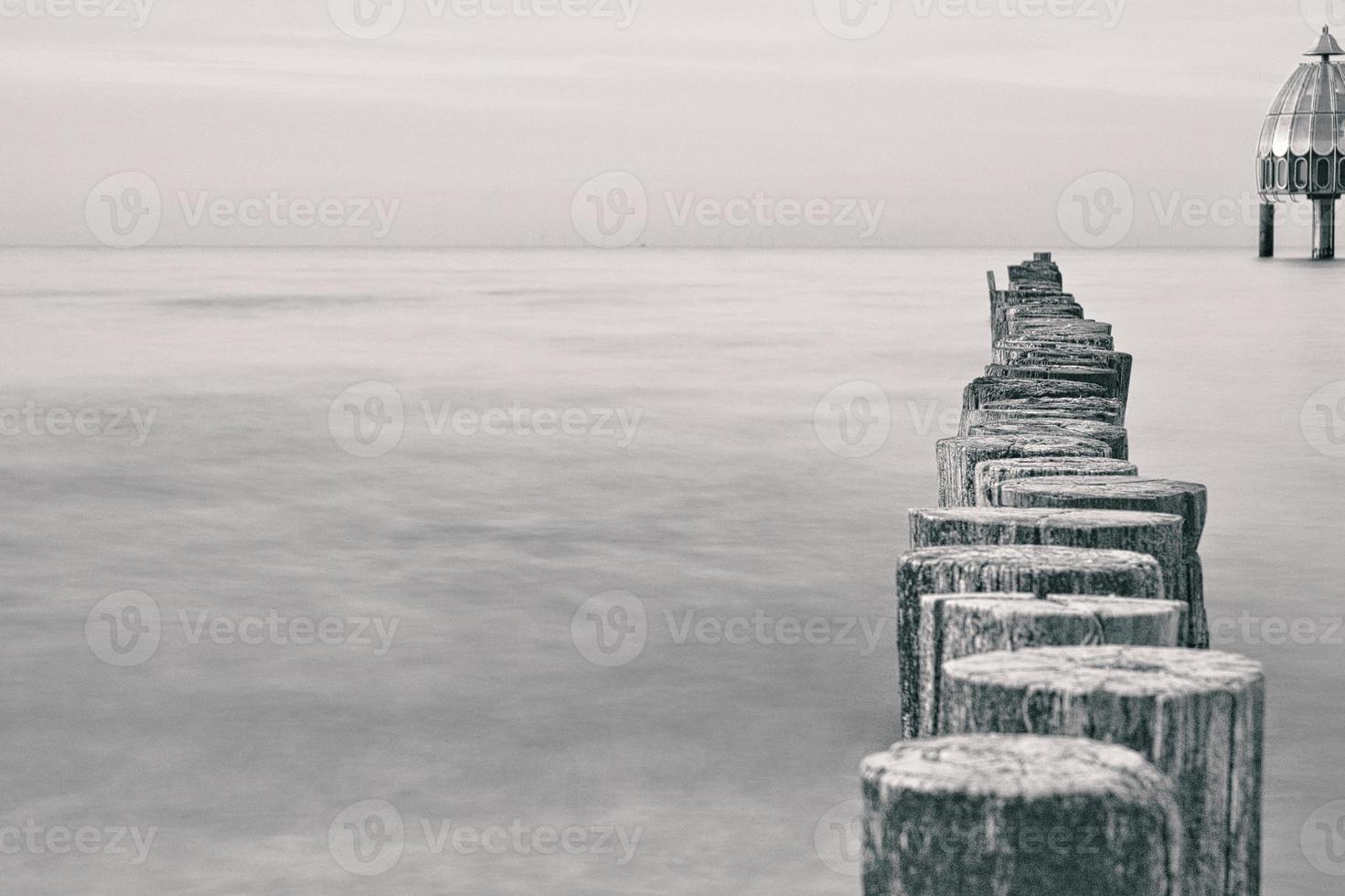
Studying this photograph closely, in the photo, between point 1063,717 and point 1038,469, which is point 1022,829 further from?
point 1038,469

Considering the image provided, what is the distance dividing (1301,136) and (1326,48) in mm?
2397

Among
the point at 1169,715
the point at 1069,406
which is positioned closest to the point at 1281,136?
the point at 1069,406

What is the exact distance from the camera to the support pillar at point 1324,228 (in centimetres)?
4969

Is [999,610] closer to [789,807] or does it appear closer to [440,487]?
[789,807]

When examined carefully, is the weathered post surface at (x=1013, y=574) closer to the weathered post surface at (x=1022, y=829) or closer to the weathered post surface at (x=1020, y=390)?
the weathered post surface at (x=1022, y=829)

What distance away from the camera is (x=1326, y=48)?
45281 millimetres

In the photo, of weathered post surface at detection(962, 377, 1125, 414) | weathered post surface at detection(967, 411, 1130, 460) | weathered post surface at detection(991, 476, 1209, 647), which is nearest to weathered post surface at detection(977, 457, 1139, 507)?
weathered post surface at detection(991, 476, 1209, 647)

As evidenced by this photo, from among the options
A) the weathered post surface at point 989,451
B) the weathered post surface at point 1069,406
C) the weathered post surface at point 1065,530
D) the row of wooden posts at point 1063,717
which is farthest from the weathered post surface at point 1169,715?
the weathered post surface at point 1069,406

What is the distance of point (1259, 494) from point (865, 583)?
3.62 m

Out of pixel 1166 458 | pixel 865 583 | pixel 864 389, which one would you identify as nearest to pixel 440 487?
pixel 865 583

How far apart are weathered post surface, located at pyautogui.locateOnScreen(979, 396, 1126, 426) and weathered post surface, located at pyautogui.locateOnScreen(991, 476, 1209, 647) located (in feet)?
5.31

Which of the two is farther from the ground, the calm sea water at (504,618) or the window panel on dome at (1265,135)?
the window panel on dome at (1265,135)

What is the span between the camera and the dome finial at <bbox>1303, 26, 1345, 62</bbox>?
148 feet

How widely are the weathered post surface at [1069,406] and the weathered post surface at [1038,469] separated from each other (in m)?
1.29
